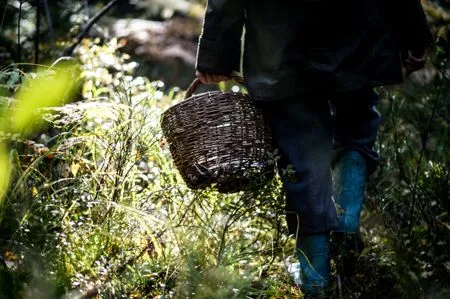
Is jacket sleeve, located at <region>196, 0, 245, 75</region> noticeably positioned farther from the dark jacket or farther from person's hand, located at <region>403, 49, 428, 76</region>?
person's hand, located at <region>403, 49, 428, 76</region>

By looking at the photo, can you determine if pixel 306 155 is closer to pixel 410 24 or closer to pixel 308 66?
pixel 308 66

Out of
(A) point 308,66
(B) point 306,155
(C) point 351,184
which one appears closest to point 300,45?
(A) point 308,66

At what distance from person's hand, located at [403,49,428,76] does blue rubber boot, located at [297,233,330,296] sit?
0.77 m

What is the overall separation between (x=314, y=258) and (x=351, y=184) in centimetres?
42

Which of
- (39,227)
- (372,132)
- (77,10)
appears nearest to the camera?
(39,227)

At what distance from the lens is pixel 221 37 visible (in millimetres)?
2850

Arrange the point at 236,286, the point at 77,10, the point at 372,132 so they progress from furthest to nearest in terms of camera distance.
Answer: the point at 77,10, the point at 372,132, the point at 236,286

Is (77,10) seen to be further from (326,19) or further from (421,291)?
(421,291)

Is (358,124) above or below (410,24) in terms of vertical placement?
below

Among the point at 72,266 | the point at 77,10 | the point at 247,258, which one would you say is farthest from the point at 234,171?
the point at 77,10

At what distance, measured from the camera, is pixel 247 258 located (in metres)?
2.85

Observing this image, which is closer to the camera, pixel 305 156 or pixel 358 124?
pixel 305 156

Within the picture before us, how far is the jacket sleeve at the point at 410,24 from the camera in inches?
A: 117

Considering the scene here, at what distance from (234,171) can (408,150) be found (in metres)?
1.33
